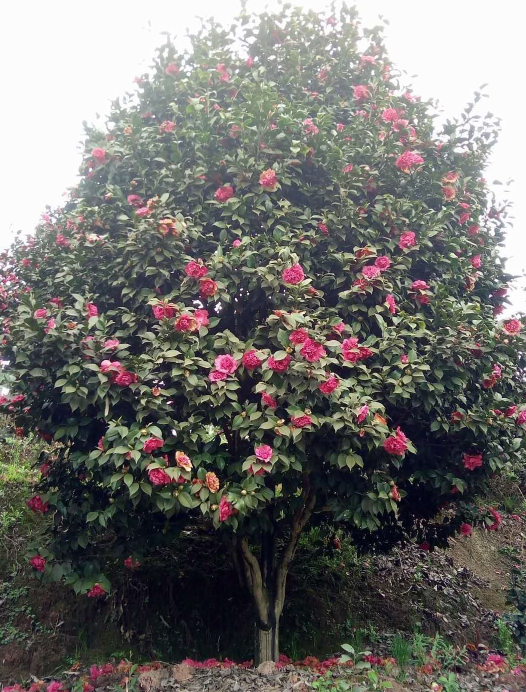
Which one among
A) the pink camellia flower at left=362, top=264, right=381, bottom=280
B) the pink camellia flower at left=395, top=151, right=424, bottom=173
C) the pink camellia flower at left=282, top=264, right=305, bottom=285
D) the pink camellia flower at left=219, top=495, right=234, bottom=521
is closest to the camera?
the pink camellia flower at left=219, top=495, right=234, bottom=521

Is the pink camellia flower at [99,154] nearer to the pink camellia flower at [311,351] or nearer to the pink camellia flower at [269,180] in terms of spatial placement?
the pink camellia flower at [269,180]

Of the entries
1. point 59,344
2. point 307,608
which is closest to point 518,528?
point 307,608

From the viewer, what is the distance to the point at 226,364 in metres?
3.22

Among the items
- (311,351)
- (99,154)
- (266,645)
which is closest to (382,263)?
(311,351)

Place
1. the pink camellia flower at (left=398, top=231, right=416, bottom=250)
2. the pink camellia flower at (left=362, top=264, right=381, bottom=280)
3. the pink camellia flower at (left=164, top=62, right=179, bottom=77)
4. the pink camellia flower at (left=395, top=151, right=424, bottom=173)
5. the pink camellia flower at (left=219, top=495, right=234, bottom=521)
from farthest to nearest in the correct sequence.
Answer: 1. the pink camellia flower at (left=164, top=62, right=179, bottom=77)
2. the pink camellia flower at (left=395, top=151, right=424, bottom=173)
3. the pink camellia flower at (left=398, top=231, right=416, bottom=250)
4. the pink camellia flower at (left=362, top=264, right=381, bottom=280)
5. the pink camellia flower at (left=219, top=495, right=234, bottom=521)

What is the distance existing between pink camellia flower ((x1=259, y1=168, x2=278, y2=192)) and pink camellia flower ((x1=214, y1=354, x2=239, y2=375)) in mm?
1360

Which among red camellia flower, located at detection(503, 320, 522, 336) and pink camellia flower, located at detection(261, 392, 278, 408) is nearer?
pink camellia flower, located at detection(261, 392, 278, 408)

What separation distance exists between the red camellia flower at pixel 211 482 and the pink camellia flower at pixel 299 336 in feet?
2.96

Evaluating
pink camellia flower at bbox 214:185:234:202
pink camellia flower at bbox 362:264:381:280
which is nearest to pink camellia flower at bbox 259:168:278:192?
pink camellia flower at bbox 214:185:234:202

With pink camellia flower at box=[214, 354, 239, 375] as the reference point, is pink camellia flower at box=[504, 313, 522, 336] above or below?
above

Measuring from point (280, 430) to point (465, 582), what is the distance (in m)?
5.33

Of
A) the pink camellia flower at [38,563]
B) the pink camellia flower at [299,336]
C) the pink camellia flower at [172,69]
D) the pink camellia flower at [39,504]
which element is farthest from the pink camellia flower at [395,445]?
the pink camellia flower at [172,69]

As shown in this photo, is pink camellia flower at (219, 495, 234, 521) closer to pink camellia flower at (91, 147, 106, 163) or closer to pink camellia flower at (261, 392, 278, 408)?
pink camellia flower at (261, 392, 278, 408)

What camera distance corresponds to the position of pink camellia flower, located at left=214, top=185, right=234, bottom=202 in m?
3.96
